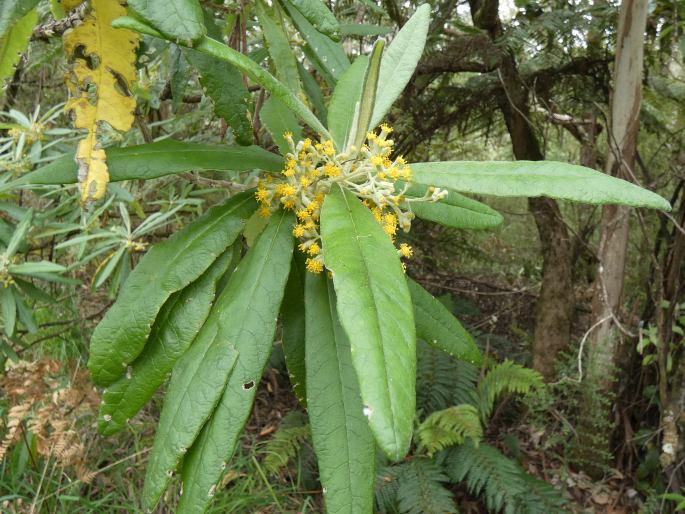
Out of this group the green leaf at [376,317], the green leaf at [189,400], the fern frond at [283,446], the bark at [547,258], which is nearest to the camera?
the green leaf at [376,317]

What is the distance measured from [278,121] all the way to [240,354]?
443mm

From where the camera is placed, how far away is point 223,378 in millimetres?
782

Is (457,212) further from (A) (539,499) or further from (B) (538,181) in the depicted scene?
(A) (539,499)

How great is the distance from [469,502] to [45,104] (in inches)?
136

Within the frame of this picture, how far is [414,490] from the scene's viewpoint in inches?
104

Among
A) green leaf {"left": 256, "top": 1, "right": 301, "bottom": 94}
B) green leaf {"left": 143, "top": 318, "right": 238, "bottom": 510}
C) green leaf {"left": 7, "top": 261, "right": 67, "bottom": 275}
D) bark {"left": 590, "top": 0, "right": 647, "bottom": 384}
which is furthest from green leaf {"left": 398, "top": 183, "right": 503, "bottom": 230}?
bark {"left": 590, "top": 0, "right": 647, "bottom": 384}

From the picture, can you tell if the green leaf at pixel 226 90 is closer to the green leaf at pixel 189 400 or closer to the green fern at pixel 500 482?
the green leaf at pixel 189 400

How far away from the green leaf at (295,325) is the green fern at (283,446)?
1.89 m

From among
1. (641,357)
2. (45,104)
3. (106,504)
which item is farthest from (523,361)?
(45,104)

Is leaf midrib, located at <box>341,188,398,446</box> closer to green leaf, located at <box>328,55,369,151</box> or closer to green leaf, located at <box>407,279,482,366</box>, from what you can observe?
green leaf, located at <box>328,55,369,151</box>

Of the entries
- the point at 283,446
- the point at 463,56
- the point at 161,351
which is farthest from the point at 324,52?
the point at 283,446

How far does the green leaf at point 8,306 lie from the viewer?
1.71 m

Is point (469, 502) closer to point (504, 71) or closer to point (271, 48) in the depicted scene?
point (504, 71)

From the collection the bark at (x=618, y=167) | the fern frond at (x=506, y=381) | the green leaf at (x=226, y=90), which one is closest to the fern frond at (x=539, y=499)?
the fern frond at (x=506, y=381)
